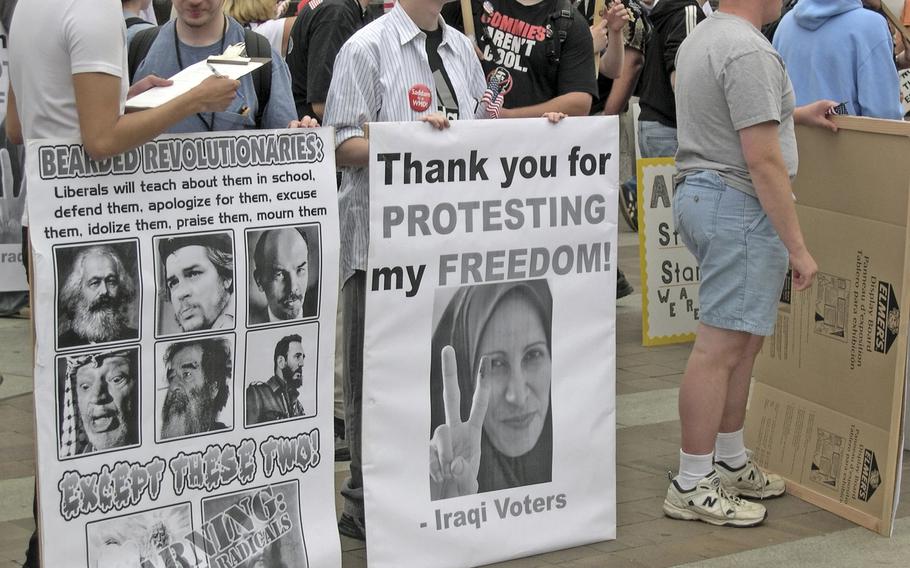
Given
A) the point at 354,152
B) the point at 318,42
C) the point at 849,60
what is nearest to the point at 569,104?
the point at 318,42

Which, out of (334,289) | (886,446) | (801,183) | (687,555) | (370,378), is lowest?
(687,555)

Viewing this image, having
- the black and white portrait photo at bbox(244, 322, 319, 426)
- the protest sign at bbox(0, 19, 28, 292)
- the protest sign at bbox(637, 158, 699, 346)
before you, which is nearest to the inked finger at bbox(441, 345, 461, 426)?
the black and white portrait photo at bbox(244, 322, 319, 426)

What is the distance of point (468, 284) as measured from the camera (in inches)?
169

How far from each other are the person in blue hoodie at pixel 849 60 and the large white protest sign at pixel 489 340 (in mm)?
1270

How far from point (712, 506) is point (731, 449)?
35 cm

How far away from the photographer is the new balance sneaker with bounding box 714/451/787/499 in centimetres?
517

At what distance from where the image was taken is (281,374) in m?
4.04

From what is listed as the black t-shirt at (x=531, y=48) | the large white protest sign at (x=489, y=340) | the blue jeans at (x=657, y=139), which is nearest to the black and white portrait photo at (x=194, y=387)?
the large white protest sign at (x=489, y=340)

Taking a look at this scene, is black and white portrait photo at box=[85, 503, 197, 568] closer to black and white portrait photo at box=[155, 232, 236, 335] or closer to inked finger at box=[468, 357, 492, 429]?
black and white portrait photo at box=[155, 232, 236, 335]

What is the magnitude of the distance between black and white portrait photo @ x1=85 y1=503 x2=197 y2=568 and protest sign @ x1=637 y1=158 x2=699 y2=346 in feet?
14.3

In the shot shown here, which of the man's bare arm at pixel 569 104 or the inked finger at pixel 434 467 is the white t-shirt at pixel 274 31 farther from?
the inked finger at pixel 434 467

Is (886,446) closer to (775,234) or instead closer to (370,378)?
(775,234)

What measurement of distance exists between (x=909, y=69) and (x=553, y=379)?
3.99 meters

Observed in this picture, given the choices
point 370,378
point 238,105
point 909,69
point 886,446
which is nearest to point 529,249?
point 370,378
